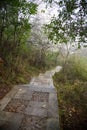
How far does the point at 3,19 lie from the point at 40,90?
4.01m

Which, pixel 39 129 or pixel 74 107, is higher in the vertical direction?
pixel 39 129

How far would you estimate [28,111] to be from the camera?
5203 millimetres

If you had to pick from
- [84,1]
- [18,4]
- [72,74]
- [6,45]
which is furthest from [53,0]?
[72,74]

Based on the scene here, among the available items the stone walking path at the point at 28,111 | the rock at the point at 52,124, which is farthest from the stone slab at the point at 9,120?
the rock at the point at 52,124

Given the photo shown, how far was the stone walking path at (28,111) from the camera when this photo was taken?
4326mm

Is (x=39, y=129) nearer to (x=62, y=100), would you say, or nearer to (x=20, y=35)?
(x=62, y=100)

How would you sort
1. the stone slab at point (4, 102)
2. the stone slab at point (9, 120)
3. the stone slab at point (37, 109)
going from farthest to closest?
the stone slab at point (4, 102) < the stone slab at point (37, 109) < the stone slab at point (9, 120)

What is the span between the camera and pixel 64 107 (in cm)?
623

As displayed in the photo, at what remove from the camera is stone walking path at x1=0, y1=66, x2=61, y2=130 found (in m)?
4.33

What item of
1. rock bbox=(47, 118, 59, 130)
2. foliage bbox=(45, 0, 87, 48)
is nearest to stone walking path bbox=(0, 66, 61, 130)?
rock bbox=(47, 118, 59, 130)

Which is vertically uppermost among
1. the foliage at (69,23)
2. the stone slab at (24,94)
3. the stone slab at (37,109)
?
the foliage at (69,23)

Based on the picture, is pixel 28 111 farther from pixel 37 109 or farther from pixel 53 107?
pixel 53 107

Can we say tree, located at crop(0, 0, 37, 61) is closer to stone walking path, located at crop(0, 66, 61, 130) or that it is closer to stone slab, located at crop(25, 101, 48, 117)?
stone walking path, located at crop(0, 66, 61, 130)

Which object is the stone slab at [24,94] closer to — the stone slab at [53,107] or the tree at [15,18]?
the stone slab at [53,107]
